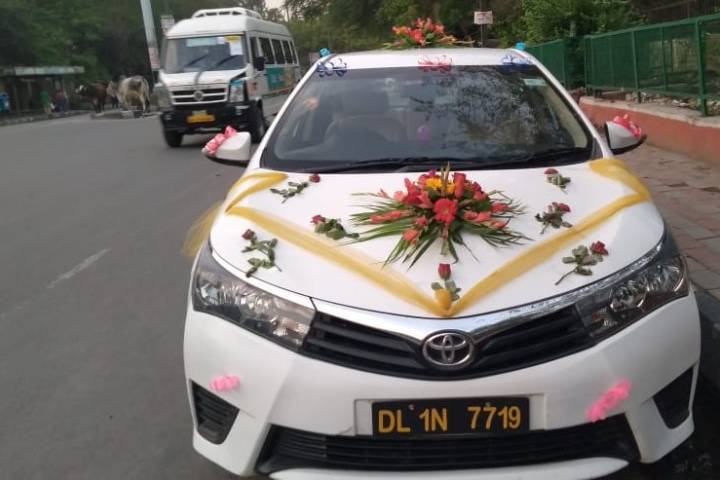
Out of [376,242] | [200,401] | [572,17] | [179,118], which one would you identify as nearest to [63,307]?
[200,401]

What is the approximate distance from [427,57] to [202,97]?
Result: 11786 mm

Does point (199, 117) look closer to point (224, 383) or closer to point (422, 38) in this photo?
point (422, 38)

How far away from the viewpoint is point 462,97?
3.93 m

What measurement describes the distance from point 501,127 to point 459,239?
1.19 meters

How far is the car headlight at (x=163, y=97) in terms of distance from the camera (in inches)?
610

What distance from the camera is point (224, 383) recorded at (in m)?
2.53

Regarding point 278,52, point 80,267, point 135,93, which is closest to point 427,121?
point 80,267

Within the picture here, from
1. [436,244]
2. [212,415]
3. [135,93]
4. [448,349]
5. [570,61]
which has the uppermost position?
[135,93]

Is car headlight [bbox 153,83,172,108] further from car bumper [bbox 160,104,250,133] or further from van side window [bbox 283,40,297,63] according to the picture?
van side window [bbox 283,40,297,63]

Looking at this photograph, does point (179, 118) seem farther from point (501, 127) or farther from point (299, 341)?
point (299, 341)

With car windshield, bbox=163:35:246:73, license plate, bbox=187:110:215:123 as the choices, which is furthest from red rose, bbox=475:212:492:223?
car windshield, bbox=163:35:246:73

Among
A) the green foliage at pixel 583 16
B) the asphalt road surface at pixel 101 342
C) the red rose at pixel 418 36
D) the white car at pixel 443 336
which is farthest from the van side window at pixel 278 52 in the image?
the white car at pixel 443 336

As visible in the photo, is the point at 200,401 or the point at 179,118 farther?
the point at 179,118

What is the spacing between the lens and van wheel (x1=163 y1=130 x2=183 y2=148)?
16.2 m
